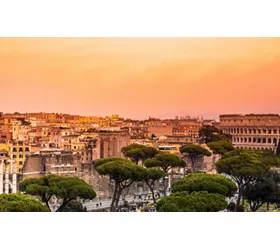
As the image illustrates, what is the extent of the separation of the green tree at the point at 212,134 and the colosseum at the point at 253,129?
0.32 feet

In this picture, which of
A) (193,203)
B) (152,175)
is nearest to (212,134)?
(152,175)

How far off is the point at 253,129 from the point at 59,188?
3.51 meters

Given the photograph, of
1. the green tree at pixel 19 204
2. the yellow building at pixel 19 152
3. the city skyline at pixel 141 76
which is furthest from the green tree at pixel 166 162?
the green tree at pixel 19 204

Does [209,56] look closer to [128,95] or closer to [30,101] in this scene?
[128,95]

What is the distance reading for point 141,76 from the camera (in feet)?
31.4

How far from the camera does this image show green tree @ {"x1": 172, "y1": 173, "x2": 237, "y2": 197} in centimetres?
930

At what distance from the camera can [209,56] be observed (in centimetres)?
948

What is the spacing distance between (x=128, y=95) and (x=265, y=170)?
2818mm

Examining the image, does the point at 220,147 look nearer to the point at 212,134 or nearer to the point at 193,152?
the point at 212,134

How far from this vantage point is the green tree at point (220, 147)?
10.1 m
